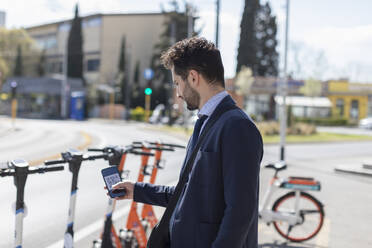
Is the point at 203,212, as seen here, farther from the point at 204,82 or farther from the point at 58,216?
the point at 58,216

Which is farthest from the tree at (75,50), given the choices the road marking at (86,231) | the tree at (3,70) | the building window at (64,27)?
the road marking at (86,231)

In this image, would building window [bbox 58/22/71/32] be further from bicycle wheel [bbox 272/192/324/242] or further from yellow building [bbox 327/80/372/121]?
bicycle wheel [bbox 272/192/324/242]

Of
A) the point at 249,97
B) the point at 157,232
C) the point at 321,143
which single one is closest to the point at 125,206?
the point at 157,232

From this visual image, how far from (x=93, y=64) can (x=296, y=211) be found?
218 ft

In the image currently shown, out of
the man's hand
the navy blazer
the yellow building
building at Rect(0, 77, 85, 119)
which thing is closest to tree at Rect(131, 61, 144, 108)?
building at Rect(0, 77, 85, 119)

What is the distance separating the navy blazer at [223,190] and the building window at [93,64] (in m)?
68.2

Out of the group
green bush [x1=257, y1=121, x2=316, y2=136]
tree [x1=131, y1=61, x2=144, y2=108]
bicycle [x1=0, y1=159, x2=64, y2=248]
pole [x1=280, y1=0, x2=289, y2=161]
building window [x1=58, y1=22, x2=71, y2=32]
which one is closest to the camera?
bicycle [x1=0, y1=159, x2=64, y2=248]

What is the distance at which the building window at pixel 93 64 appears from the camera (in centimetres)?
6838

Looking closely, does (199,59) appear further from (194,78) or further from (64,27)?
(64,27)

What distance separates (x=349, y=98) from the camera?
5669cm

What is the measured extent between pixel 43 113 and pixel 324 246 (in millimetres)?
53420

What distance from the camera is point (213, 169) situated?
76.9 inches

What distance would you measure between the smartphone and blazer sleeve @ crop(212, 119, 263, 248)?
31.6 inches

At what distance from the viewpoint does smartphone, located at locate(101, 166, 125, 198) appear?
250cm
